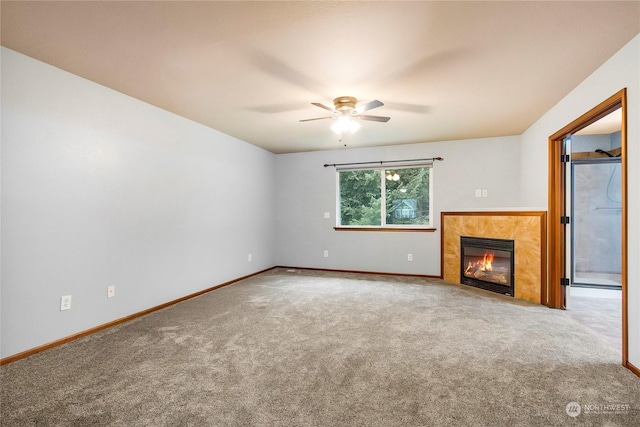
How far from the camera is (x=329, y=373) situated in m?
2.11

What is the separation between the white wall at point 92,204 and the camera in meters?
2.34

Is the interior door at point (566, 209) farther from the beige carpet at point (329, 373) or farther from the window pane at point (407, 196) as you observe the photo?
the window pane at point (407, 196)

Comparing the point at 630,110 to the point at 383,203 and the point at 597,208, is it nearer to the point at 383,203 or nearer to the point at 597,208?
the point at 383,203

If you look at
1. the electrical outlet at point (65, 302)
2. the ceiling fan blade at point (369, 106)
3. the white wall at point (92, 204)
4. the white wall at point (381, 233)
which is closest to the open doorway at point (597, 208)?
the white wall at point (381, 233)

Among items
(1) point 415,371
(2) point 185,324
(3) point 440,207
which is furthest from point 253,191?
(1) point 415,371

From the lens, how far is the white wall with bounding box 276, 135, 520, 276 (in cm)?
495

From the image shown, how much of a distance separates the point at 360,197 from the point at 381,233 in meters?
0.79

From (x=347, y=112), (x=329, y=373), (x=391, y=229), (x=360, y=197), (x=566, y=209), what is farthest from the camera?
(x=360, y=197)

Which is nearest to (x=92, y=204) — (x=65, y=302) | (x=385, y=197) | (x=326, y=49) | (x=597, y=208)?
(x=65, y=302)

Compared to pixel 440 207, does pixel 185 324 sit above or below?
below

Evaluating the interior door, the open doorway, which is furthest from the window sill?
the open doorway

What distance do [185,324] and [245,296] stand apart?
1.08 metres

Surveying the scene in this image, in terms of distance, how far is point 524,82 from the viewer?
9.34 feet

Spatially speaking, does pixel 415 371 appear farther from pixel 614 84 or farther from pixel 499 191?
pixel 499 191
